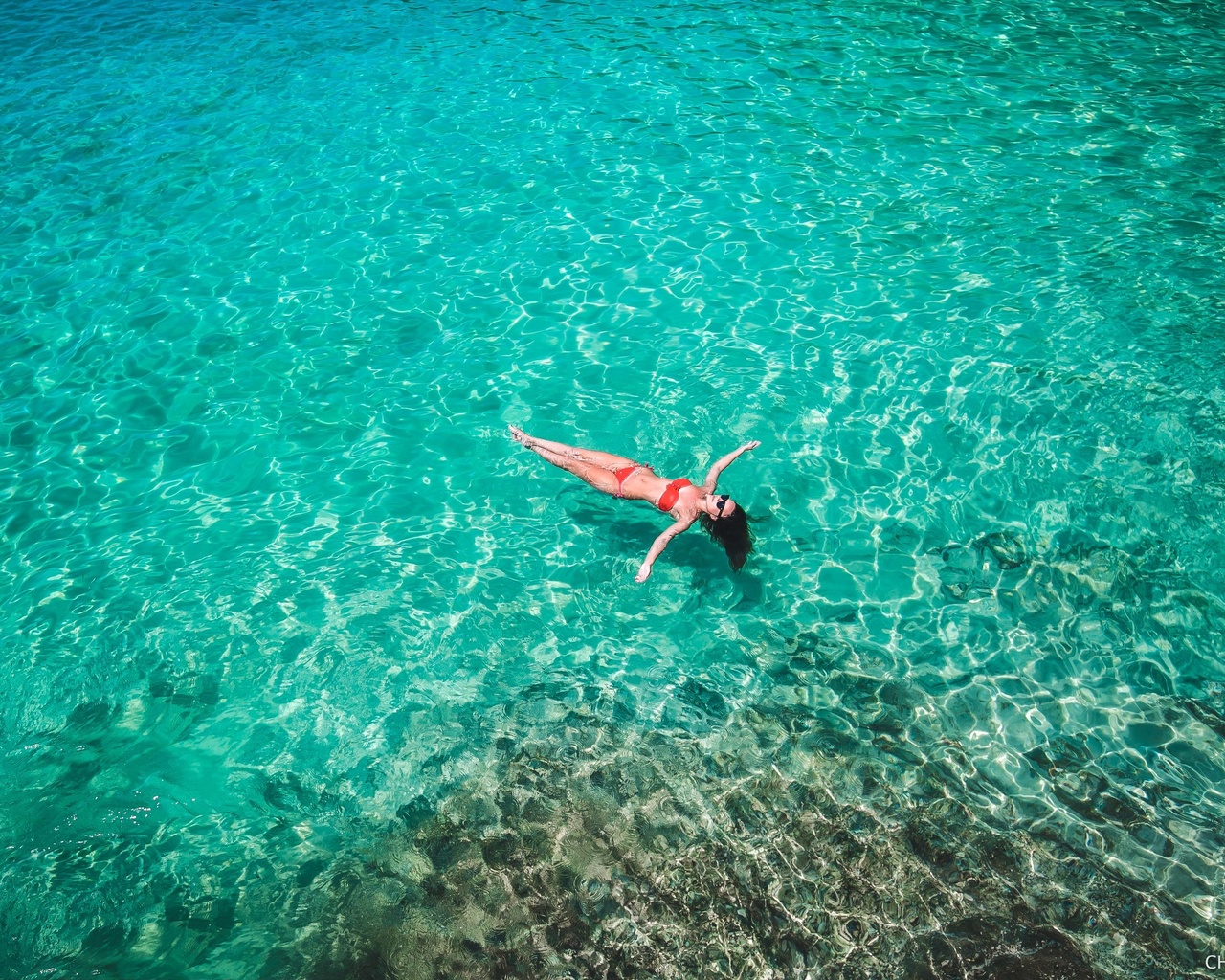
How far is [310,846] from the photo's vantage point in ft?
22.0

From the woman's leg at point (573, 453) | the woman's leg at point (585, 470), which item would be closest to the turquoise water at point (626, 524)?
the woman's leg at point (585, 470)

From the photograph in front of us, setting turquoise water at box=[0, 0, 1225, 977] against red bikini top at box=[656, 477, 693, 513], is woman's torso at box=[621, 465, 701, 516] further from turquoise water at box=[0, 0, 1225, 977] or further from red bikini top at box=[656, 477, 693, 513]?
turquoise water at box=[0, 0, 1225, 977]

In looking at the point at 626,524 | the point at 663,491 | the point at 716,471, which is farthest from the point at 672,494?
the point at 626,524

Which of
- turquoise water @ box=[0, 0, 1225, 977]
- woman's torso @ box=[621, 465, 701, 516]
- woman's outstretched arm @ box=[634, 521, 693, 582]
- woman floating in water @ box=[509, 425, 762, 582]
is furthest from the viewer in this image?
woman's torso @ box=[621, 465, 701, 516]

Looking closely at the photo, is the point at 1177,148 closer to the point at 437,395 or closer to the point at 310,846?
the point at 437,395

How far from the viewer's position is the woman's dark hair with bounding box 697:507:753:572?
7.75 metres

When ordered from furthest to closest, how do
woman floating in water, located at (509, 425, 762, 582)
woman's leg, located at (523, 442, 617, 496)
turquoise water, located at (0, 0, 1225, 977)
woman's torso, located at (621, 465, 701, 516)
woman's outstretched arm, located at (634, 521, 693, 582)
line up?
woman's leg, located at (523, 442, 617, 496) < woman's torso, located at (621, 465, 701, 516) < woman floating in water, located at (509, 425, 762, 582) < woman's outstretched arm, located at (634, 521, 693, 582) < turquoise water, located at (0, 0, 1225, 977)

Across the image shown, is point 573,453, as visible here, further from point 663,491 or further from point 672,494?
point 672,494

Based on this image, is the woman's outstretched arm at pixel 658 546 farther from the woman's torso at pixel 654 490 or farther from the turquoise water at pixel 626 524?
the turquoise water at pixel 626 524

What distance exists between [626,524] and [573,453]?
0.93 metres

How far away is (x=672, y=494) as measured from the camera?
8133 mm

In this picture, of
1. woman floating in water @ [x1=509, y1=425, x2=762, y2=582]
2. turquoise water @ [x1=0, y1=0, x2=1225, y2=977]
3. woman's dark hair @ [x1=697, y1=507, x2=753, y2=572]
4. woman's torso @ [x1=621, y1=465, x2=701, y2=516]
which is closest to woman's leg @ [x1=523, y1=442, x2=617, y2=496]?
woman floating in water @ [x1=509, y1=425, x2=762, y2=582]

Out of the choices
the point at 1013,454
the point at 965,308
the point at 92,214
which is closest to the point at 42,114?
the point at 92,214

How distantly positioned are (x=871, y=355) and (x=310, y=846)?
791 centimetres
